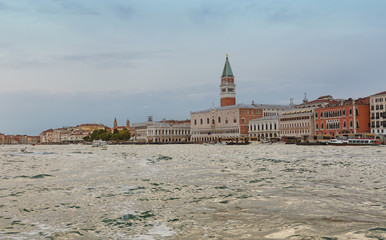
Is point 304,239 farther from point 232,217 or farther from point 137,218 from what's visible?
point 137,218

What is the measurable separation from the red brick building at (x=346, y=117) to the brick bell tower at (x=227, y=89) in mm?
54809

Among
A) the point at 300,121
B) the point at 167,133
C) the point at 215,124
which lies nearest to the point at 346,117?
the point at 300,121

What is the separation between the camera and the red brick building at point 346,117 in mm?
76375

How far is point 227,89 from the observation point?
13938 cm

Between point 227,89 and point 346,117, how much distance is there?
212ft

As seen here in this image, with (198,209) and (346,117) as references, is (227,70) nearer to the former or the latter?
(346,117)

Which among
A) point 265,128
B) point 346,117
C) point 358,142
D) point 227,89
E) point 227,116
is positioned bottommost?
point 358,142

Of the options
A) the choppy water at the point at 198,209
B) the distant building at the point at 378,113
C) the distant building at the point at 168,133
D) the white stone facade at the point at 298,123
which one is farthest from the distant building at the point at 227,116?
the choppy water at the point at 198,209

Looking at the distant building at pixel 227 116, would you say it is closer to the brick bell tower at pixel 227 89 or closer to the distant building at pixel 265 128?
the brick bell tower at pixel 227 89

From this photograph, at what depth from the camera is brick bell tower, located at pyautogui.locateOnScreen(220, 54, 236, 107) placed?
139m

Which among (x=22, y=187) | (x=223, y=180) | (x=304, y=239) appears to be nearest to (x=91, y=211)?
(x=304, y=239)

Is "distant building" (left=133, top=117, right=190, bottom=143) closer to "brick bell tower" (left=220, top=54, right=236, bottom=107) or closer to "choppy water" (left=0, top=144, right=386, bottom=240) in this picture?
"brick bell tower" (left=220, top=54, right=236, bottom=107)

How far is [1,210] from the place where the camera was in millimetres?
10086

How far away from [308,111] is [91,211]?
92.7 metres
